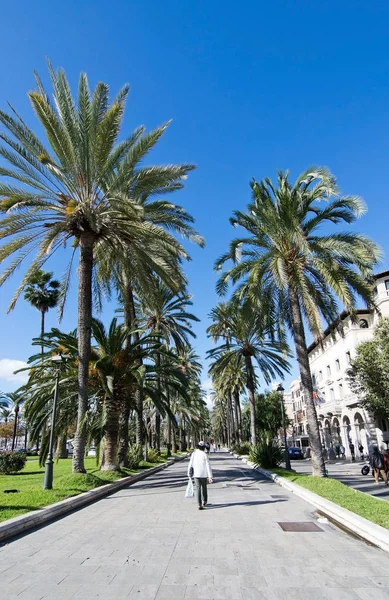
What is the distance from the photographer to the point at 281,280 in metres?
14.8

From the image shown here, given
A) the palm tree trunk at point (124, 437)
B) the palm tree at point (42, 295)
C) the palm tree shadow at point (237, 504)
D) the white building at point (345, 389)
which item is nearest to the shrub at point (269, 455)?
the palm tree trunk at point (124, 437)

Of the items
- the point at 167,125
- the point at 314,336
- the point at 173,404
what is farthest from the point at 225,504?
the point at 173,404

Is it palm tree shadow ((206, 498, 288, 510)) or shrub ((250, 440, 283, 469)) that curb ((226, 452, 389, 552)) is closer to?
palm tree shadow ((206, 498, 288, 510))

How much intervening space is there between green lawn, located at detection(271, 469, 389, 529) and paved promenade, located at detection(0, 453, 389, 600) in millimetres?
801

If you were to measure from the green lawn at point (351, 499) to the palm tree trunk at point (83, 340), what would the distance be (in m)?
7.32

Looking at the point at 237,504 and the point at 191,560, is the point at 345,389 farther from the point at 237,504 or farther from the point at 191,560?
the point at 191,560

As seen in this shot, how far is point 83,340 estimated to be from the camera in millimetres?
14625

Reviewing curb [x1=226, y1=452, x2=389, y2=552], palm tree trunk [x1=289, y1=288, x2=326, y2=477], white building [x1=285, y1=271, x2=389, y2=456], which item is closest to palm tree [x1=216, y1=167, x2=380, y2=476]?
palm tree trunk [x1=289, y1=288, x2=326, y2=477]

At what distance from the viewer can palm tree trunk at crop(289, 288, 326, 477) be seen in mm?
15009

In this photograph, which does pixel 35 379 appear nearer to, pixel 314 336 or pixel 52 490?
pixel 52 490

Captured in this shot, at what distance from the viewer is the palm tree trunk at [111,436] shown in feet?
56.1

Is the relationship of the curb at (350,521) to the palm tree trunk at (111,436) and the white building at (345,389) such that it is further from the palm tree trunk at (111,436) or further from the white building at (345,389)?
the white building at (345,389)

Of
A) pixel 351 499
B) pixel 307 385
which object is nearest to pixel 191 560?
pixel 351 499

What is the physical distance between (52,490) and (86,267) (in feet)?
24.2
